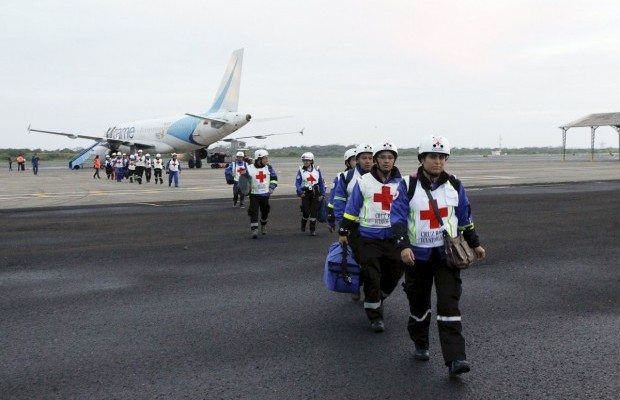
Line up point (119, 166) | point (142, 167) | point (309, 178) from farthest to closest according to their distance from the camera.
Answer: point (119, 166) → point (142, 167) → point (309, 178)

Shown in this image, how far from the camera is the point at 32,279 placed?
8.30 meters

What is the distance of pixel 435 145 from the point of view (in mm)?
4844

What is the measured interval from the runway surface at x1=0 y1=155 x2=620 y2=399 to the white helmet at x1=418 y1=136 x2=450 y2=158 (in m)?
1.78

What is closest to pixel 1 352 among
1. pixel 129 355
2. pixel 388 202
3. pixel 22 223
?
pixel 129 355

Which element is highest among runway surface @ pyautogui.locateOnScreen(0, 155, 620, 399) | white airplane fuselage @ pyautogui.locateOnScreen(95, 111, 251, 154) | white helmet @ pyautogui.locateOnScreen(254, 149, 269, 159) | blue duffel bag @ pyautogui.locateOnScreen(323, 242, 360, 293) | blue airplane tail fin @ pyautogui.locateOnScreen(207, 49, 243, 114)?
blue airplane tail fin @ pyautogui.locateOnScreen(207, 49, 243, 114)

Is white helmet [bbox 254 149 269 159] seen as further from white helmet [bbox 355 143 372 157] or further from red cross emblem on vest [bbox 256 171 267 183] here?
white helmet [bbox 355 143 372 157]

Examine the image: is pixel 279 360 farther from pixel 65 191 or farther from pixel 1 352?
pixel 65 191

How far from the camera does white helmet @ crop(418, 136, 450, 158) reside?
481cm

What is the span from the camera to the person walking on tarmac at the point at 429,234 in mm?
4766

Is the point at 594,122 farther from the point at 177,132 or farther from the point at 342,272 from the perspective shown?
the point at 342,272

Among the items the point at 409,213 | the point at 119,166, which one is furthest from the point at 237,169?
the point at 119,166

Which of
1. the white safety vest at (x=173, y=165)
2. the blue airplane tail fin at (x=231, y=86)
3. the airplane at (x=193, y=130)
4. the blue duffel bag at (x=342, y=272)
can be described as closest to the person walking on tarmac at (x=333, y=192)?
the blue duffel bag at (x=342, y=272)

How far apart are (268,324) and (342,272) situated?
0.96 metres

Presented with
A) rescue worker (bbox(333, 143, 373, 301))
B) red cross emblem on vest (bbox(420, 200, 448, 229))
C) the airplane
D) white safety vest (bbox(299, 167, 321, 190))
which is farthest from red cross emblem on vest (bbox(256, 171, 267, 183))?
the airplane
